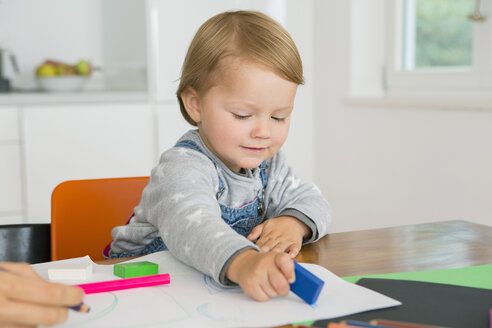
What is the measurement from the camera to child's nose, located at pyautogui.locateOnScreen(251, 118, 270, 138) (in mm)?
934

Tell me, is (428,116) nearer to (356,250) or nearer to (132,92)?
(132,92)

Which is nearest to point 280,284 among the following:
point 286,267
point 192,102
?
point 286,267

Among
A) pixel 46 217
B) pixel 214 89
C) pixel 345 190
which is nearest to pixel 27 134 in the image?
pixel 46 217

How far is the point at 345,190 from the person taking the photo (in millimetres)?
2896

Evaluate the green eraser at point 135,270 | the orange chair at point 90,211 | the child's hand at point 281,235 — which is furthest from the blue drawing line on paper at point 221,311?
the orange chair at point 90,211

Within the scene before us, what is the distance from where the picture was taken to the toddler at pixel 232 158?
2.82 ft

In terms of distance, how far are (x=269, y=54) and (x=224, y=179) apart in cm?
22

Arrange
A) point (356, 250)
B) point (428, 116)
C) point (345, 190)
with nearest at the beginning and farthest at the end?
point (356, 250) → point (428, 116) → point (345, 190)

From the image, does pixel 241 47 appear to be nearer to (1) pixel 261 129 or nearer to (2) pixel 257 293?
(1) pixel 261 129

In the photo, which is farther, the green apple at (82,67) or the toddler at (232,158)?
the green apple at (82,67)

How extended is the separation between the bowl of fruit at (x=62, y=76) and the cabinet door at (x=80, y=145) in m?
0.26

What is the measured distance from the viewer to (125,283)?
684 mm

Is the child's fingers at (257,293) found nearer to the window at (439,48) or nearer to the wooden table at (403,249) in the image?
the wooden table at (403,249)

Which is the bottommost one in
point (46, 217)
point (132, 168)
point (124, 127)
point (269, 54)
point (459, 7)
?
point (46, 217)
